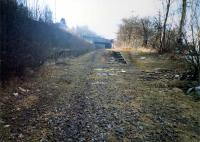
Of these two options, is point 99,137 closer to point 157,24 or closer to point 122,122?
point 122,122

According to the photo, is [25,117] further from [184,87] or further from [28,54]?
[184,87]

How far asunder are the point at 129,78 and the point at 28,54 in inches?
156

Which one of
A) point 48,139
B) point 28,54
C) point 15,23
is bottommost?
point 48,139

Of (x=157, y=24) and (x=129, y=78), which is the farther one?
(x=157, y=24)

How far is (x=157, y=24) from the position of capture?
2592 centimetres

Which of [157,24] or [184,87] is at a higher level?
[157,24]

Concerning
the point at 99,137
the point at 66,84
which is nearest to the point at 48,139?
the point at 99,137

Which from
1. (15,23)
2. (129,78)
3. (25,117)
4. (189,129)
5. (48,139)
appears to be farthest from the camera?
(129,78)

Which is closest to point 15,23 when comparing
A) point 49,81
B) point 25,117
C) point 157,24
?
point 49,81

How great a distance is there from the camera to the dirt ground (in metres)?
5.40

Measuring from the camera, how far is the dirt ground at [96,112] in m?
5.40

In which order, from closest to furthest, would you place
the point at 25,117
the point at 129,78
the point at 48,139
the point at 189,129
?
the point at 48,139 < the point at 189,129 < the point at 25,117 < the point at 129,78

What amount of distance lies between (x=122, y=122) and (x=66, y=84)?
4335mm

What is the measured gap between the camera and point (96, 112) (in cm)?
673
